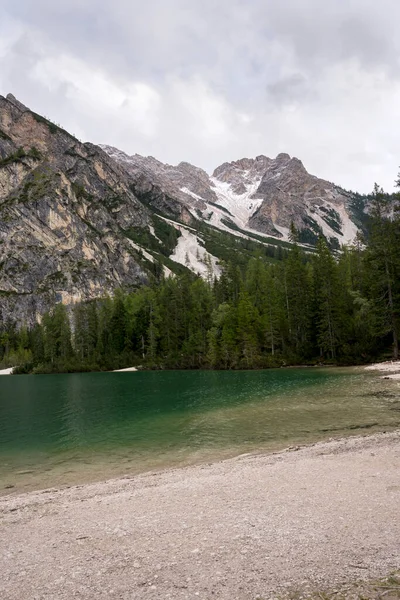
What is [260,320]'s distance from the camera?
85.1 meters

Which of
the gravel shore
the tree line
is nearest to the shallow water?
the gravel shore

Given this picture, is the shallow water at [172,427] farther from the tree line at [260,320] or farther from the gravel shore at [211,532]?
the tree line at [260,320]

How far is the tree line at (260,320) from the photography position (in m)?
61.6

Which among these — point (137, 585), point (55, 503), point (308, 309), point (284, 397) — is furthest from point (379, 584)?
point (308, 309)

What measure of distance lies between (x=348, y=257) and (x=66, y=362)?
8891 centimetres

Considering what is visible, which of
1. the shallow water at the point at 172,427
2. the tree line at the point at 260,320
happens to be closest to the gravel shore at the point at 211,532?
the shallow water at the point at 172,427

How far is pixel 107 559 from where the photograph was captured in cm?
825

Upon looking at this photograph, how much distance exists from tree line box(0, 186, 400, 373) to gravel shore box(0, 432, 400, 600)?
5141 cm

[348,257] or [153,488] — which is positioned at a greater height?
[348,257]

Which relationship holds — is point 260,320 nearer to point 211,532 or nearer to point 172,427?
point 172,427

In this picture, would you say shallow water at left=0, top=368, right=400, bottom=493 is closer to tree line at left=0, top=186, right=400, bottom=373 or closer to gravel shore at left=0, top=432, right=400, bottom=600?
gravel shore at left=0, top=432, right=400, bottom=600

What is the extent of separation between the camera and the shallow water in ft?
61.8

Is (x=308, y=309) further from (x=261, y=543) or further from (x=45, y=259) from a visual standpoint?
(x=45, y=259)

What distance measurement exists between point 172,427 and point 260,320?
200 ft
